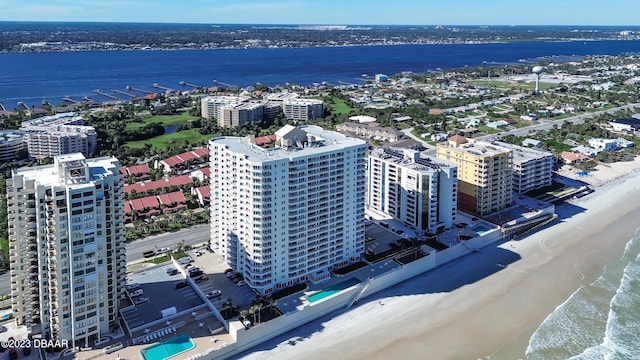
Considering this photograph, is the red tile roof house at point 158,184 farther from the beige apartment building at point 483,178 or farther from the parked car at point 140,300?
the beige apartment building at point 483,178

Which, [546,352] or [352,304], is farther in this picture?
[352,304]

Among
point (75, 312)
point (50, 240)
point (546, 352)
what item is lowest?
point (546, 352)

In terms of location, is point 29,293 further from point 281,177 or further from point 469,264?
point 469,264

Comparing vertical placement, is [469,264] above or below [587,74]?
below

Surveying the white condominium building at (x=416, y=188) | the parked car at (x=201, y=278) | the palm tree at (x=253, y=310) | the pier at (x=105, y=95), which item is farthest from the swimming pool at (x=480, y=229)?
the pier at (x=105, y=95)

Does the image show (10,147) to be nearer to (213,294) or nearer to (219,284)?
(219,284)

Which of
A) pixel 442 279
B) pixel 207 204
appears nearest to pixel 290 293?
pixel 442 279
